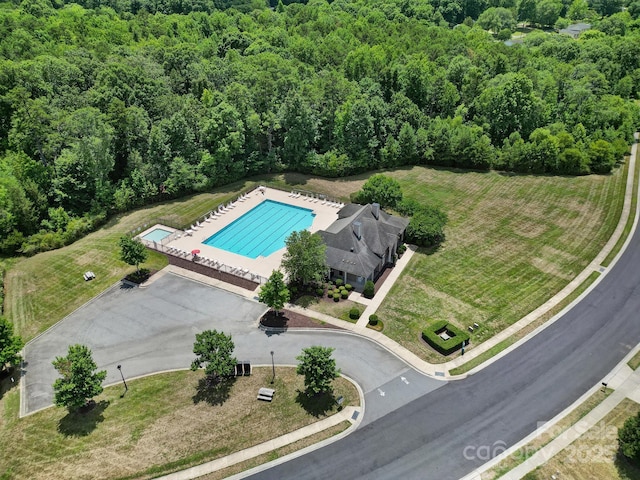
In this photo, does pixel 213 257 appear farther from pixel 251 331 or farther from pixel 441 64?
pixel 441 64

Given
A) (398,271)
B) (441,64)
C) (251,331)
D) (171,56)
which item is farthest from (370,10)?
(251,331)

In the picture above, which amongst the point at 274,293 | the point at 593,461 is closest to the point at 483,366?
the point at 593,461

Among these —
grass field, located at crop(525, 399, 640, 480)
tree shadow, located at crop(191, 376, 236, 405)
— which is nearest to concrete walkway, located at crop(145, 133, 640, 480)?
grass field, located at crop(525, 399, 640, 480)

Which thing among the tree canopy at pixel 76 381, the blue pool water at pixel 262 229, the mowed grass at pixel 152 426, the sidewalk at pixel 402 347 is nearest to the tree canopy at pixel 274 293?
the sidewalk at pixel 402 347

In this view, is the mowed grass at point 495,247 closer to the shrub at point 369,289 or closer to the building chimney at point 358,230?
the shrub at point 369,289

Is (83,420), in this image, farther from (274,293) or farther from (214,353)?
(274,293)

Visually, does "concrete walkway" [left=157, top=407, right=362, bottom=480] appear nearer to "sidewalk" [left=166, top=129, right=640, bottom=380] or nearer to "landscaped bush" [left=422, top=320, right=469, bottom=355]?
"sidewalk" [left=166, top=129, right=640, bottom=380]

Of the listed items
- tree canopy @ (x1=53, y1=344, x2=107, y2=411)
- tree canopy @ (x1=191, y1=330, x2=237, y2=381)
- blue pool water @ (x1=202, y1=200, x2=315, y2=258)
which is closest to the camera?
tree canopy @ (x1=53, y1=344, x2=107, y2=411)
